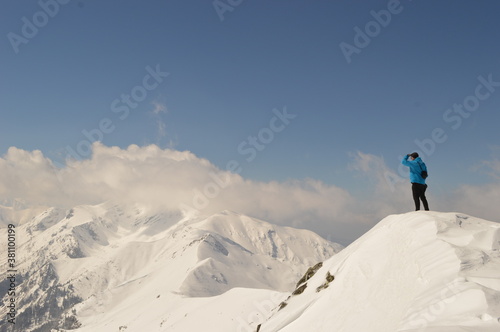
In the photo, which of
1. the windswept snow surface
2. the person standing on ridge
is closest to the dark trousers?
the person standing on ridge

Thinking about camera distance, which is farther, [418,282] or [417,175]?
[417,175]

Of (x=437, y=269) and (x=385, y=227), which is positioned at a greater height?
(x=385, y=227)

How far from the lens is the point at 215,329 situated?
4153 cm

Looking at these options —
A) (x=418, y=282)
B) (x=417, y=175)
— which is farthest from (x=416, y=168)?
(x=418, y=282)

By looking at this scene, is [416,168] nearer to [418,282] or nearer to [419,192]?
[419,192]

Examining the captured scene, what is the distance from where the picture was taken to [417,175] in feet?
58.8

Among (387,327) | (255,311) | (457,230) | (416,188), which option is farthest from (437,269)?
(255,311)

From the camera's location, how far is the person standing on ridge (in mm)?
17844

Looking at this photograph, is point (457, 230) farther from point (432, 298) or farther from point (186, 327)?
point (186, 327)

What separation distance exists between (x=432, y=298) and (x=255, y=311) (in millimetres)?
32308

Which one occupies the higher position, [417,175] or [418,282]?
[417,175]

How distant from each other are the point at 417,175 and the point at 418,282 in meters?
7.89

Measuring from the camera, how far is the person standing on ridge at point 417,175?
17844 millimetres

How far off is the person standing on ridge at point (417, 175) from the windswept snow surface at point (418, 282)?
4.71 feet
